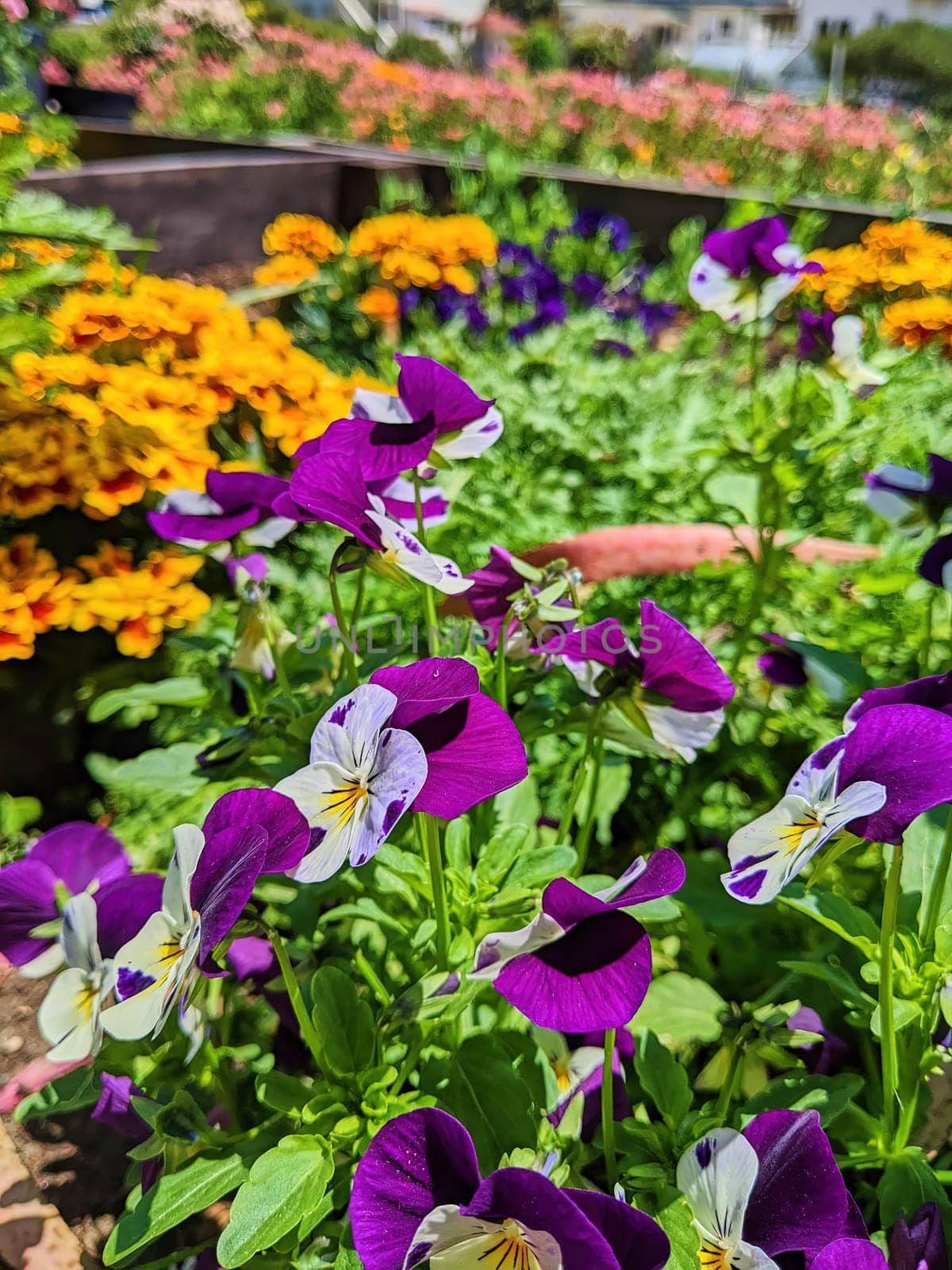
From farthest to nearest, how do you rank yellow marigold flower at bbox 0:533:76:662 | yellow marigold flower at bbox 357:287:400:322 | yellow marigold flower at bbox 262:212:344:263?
yellow marigold flower at bbox 262:212:344:263, yellow marigold flower at bbox 357:287:400:322, yellow marigold flower at bbox 0:533:76:662

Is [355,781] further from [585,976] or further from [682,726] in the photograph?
[682,726]

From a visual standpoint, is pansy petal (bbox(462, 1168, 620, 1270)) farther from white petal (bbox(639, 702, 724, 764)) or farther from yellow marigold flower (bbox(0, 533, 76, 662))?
yellow marigold flower (bbox(0, 533, 76, 662))

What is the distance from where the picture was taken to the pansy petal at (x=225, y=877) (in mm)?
467

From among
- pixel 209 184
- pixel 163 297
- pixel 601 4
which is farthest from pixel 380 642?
pixel 601 4

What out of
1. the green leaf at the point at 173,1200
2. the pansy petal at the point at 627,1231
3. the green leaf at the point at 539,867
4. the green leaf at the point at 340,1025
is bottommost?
the green leaf at the point at 173,1200

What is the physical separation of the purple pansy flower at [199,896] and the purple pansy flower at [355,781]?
1 centimetres

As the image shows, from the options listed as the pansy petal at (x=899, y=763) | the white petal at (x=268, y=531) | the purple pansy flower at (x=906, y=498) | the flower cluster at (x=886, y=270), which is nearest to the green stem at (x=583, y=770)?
the pansy petal at (x=899, y=763)

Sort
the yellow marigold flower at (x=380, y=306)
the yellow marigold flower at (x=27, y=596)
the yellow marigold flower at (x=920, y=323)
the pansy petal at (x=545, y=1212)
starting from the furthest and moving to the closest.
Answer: the yellow marigold flower at (x=380, y=306) → the yellow marigold flower at (x=920, y=323) → the yellow marigold flower at (x=27, y=596) → the pansy petal at (x=545, y=1212)

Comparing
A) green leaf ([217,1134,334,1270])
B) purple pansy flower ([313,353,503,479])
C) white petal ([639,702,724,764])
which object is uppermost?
purple pansy flower ([313,353,503,479])

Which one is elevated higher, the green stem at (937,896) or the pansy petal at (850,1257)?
the green stem at (937,896)

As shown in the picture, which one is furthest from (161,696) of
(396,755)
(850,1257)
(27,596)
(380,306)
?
(380,306)

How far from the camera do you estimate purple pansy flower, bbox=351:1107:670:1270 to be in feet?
1.48

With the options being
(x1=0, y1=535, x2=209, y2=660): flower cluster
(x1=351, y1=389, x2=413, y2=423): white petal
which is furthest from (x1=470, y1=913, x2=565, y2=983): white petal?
(x1=0, y1=535, x2=209, y2=660): flower cluster

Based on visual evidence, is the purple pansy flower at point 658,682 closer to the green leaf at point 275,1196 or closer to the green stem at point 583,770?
the green stem at point 583,770
